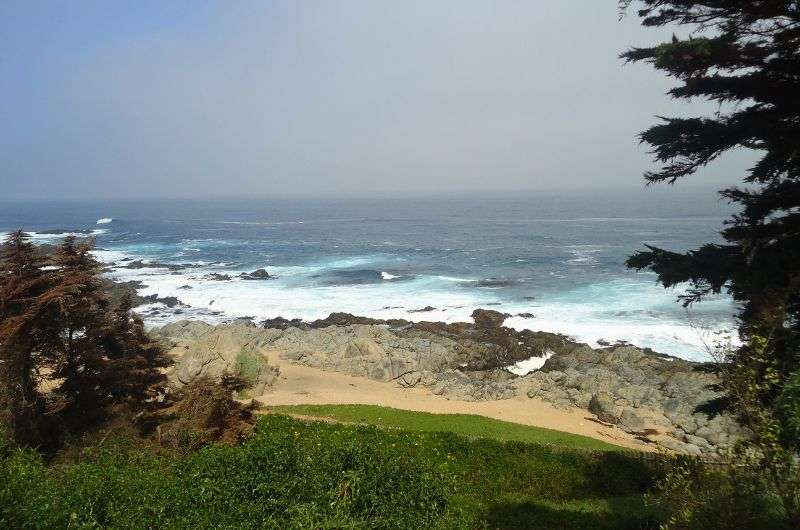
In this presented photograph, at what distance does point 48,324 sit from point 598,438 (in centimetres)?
1792

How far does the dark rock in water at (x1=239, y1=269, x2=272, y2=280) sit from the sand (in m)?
26.2

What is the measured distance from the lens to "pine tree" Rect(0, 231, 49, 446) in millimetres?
12812

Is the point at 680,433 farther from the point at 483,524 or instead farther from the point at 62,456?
the point at 62,456

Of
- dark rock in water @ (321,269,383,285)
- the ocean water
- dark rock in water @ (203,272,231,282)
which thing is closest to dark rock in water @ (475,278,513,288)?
the ocean water

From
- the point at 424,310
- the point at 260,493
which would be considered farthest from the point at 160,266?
the point at 260,493

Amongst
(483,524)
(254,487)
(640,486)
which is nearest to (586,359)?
(640,486)

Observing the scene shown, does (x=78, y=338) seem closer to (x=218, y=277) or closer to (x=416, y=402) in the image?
(x=416, y=402)

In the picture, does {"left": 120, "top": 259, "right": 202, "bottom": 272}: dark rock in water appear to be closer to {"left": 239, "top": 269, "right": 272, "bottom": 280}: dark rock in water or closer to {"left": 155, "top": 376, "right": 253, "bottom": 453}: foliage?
{"left": 239, "top": 269, "right": 272, "bottom": 280}: dark rock in water

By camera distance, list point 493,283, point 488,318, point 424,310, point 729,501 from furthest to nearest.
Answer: point 493,283, point 424,310, point 488,318, point 729,501

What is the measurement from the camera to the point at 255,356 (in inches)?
958

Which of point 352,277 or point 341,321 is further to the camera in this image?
point 352,277

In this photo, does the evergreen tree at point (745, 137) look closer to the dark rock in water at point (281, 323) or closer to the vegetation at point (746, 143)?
the vegetation at point (746, 143)

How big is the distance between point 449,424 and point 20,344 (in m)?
12.4

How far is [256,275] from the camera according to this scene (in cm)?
5172
